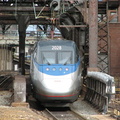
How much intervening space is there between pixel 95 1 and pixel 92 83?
517 cm

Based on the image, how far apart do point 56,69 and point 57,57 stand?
80 centimetres

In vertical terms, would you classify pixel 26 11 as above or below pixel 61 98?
above

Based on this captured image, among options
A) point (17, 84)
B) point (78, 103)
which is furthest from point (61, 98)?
point (78, 103)

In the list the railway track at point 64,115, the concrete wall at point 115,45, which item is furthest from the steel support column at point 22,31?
the railway track at point 64,115

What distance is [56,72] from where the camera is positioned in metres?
13.6

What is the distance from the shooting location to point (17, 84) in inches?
561

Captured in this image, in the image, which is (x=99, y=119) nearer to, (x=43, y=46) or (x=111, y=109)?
(x=111, y=109)

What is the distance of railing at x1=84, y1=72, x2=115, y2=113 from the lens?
1323 cm

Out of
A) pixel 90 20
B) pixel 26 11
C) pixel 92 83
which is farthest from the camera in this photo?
pixel 26 11

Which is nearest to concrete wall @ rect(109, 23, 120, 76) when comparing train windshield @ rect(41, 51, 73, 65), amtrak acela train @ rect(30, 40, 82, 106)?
amtrak acela train @ rect(30, 40, 82, 106)

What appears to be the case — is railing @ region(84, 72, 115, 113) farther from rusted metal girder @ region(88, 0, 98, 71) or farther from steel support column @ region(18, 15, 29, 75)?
steel support column @ region(18, 15, 29, 75)

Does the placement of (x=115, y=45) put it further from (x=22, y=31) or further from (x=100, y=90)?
(x=100, y=90)

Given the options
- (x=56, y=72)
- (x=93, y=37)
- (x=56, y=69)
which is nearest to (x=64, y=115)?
(x=56, y=72)

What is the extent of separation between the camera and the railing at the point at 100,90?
521 inches
